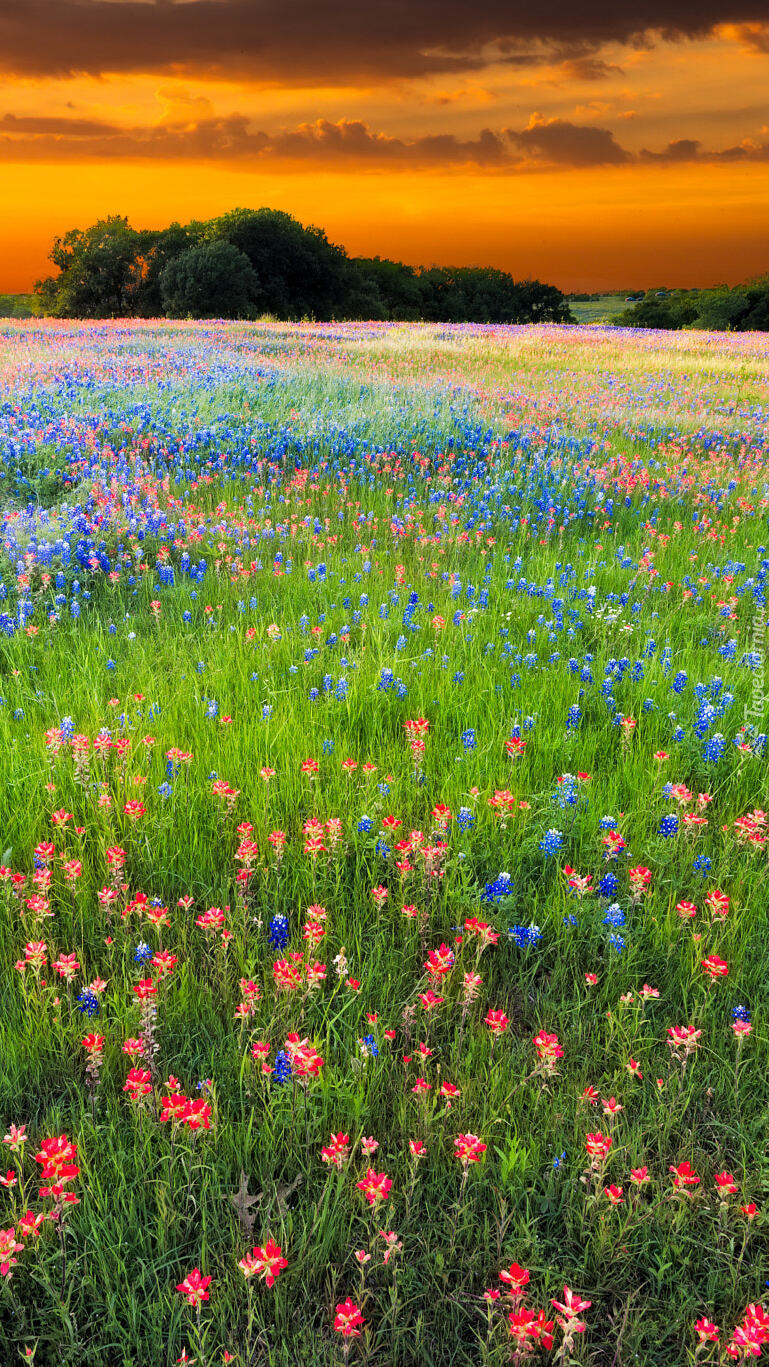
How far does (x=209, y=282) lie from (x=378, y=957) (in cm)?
6332

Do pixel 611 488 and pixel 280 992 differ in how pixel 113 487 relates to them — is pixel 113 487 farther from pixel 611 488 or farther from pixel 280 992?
pixel 280 992

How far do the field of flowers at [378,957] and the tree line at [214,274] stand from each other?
5782cm

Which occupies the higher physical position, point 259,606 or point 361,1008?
point 259,606

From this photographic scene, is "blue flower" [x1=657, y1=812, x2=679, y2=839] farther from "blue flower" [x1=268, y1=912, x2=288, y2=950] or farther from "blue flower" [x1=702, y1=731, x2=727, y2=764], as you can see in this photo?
"blue flower" [x1=268, y1=912, x2=288, y2=950]

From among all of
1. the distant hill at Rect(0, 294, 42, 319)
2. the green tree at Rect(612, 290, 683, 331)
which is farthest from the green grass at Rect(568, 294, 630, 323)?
the distant hill at Rect(0, 294, 42, 319)

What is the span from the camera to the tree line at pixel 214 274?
57688 mm

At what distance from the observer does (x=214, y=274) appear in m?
56.7

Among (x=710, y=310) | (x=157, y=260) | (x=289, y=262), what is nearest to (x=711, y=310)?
(x=710, y=310)

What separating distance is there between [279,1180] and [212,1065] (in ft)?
1.29

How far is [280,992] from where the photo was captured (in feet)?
8.59

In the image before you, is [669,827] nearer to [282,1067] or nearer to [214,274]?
[282,1067]

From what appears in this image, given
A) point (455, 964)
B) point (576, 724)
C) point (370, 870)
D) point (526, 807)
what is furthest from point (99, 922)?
point (576, 724)

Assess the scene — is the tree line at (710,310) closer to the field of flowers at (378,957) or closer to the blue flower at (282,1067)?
the field of flowers at (378,957)

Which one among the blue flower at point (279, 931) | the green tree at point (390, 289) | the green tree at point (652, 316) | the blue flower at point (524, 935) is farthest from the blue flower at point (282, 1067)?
the green tree at point (652, 316)
